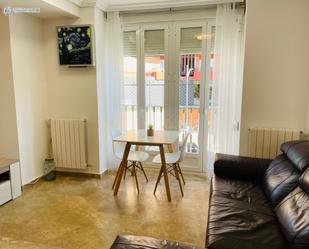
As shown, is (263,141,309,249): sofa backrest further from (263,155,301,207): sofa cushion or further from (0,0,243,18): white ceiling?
(0,0,243,18): white ceiling

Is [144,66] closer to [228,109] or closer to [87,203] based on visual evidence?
[228,109]

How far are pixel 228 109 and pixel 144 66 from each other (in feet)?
4.69

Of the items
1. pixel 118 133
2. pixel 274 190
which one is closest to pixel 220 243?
pixel 274 190

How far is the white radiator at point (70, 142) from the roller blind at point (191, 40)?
1850mm

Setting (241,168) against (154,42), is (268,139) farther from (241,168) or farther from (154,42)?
(154,42)

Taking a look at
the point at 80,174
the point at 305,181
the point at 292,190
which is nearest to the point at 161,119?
the point at 80,174

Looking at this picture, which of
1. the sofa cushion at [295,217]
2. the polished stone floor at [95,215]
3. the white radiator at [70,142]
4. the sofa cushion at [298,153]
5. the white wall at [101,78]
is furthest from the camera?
the white radiator at [70,142]

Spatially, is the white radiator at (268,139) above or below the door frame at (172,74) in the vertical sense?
below

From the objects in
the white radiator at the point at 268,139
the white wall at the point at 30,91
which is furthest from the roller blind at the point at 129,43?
the white radiator at the point at 268,139

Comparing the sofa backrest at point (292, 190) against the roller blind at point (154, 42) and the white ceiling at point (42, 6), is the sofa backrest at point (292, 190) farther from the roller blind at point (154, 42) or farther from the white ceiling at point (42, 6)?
the white ceiling at point (42, 6)

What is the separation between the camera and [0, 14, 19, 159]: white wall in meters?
3.14

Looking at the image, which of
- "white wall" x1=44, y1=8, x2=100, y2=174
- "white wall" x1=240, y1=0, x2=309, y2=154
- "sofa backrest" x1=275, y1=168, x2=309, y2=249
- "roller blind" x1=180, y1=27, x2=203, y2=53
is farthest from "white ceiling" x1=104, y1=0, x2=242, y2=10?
"sofa backrest" x1=275, y1=168, x2=309, y2=249

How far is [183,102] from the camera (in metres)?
3.92

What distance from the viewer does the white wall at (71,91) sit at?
12.1 feet
